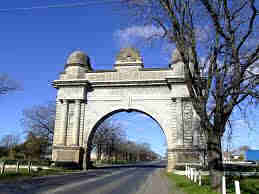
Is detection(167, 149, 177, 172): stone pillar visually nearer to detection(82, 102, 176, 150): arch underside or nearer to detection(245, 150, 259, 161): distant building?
detection(82, 102, 176, 150): arch underside

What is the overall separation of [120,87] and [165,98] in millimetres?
4325

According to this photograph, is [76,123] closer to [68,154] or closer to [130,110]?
[68,154]

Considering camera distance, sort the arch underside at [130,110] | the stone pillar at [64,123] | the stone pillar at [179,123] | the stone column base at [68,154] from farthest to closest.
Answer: the stone pillar at [64,123]
the stone column base at [68,154]
the arch underside at [130,110]
the stone pillar at [179,123]

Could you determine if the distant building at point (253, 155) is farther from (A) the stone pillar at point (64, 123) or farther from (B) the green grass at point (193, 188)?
(B) the green grass at point (193, 188)

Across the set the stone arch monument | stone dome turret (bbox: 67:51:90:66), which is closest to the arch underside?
the stone arch monument

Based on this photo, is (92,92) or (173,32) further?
(92,92)

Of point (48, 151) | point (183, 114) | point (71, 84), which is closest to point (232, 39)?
point (183, 114)

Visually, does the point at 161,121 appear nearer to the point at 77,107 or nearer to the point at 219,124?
the point at 77,107

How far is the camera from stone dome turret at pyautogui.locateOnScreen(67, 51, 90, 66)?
27823 mm

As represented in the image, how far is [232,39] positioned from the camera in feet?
34.1

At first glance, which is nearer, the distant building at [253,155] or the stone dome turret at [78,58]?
the stone dome turret at [78,58]

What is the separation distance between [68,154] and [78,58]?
9.17 m

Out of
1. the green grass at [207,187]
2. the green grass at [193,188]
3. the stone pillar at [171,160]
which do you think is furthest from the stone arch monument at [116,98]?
the green grass at [193,188]

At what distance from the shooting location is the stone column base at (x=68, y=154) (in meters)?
25.3
